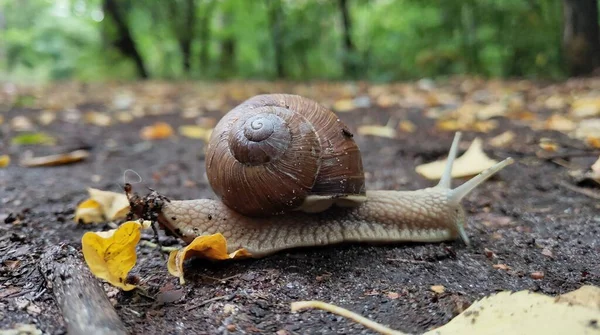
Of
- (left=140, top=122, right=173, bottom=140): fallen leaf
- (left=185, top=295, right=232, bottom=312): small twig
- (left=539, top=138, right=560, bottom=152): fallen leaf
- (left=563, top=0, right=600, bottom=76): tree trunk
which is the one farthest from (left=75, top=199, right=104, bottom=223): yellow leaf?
(left=563, top=0, right=600, bottom=76): tree trunk

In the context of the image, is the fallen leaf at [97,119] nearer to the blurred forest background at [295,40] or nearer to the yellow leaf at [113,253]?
the yellow leaf at [113,253]

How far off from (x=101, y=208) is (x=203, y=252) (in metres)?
0.75

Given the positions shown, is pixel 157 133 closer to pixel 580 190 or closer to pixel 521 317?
pixel 580 190

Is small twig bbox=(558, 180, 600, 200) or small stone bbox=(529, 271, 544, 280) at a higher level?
small stone bbox=(529, 271, 544, 280)

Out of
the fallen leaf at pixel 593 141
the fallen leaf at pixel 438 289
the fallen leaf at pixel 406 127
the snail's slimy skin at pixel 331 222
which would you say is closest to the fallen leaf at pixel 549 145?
the fallen leaf at pixel 593 141

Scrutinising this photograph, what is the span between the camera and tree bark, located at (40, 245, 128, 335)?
4.02 ft

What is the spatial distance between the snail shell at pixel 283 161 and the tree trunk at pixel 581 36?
18.3 ft

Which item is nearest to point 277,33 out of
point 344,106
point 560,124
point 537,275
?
point 344,106

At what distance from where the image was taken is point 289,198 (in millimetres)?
1860

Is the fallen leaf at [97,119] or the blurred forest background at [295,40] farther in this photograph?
the blurred forest background at [295,40]

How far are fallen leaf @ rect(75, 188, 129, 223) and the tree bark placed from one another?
66 centimetres

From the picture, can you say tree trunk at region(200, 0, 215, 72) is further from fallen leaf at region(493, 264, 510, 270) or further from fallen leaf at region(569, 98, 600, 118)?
fallen leaf at region(493, 264, 510, 270)

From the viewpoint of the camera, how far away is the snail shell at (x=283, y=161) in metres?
1.85

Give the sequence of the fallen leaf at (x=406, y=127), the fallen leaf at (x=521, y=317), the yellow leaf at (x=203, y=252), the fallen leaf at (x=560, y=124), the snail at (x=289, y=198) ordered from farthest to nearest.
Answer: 1. the fallen leaf at (x=406, y=127)
2. the fallen leaf at (x=560, y=124)
3. the snail at (x=289, y=198)
4. the yellow leaf at (x=203, y=252)
5. the fallen leaf at (x=521, y=317)
